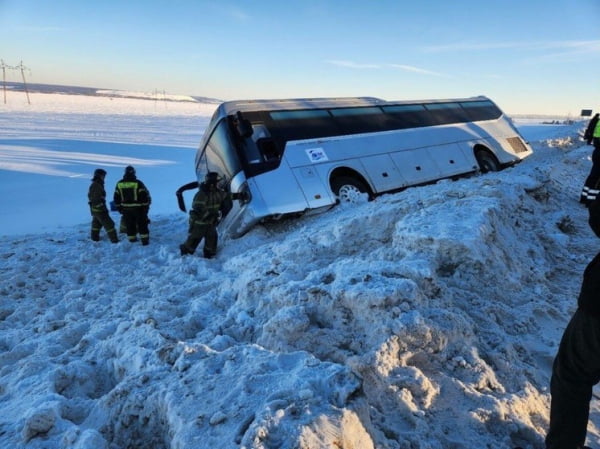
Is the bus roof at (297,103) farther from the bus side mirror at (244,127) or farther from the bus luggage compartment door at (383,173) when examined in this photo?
the bus luggage compartment door at (383,173)

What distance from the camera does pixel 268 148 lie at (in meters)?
7.83

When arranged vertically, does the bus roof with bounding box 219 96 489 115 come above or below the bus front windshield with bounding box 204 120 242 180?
above

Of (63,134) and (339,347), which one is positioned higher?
(63,134)

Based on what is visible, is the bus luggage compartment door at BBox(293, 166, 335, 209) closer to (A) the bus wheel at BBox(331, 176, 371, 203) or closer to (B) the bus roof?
(A) the bus wheel at BBox(331, 176, 371, 203)

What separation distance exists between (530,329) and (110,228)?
290 inches

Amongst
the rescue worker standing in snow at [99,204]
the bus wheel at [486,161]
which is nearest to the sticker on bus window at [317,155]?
the rescue worker standing in snow at [99,204]

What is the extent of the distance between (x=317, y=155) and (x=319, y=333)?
5482 mm

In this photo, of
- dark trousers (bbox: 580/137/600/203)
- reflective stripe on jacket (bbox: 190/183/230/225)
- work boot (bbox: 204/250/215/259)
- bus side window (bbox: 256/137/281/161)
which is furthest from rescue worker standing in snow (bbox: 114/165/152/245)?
dark trousers (bbox: 580/137/600/203)

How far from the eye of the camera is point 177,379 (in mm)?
2418

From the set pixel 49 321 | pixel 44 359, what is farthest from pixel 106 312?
pixel 44 359

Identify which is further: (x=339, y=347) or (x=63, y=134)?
(x=63, y=134)

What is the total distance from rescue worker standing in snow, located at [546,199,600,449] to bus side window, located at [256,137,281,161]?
602cm

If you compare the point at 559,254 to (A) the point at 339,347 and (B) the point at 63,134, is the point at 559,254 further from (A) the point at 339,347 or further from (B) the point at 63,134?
(B) the point at 63,134

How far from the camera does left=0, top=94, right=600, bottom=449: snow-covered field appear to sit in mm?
2170
